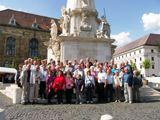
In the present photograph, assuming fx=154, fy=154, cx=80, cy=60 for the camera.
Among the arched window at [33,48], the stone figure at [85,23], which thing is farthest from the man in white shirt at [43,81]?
the arched window at [33,48]

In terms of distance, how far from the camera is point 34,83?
6.35 meters

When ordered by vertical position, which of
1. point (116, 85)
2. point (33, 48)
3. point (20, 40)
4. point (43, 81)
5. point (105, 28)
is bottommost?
point (116, 85)

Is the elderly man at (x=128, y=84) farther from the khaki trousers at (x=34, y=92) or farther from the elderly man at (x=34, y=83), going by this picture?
the khaki trousers at (x=34, y=92)

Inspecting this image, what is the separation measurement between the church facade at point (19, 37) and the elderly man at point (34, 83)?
112ft

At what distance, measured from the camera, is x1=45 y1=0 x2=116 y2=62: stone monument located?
33.4 ft

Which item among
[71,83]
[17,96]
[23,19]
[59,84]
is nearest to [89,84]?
[71,83]

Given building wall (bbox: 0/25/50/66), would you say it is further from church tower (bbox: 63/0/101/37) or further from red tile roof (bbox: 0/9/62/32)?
church tower (bbox: 63/0/101/37)

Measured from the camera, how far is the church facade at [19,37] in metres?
37.2

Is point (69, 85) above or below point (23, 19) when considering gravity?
below

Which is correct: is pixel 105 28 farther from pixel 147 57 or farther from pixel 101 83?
pixel 147 57

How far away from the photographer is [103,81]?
7035mm

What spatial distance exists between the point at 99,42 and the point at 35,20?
3444 cm

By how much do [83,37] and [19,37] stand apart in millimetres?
32356

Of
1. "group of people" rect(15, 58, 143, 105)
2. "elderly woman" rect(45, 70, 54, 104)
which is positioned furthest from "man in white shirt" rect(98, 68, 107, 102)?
"elderly woman" rect(45, 70, 54, 104)
